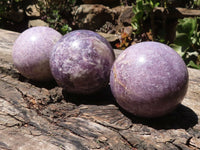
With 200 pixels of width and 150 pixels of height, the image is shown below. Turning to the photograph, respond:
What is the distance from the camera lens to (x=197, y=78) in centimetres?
341

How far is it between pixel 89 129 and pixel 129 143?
0.37m

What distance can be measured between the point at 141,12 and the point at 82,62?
3399mm

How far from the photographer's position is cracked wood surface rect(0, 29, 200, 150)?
2.08m

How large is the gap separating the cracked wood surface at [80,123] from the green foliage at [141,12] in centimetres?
291

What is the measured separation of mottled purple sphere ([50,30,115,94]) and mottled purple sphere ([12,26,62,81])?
0.86ft

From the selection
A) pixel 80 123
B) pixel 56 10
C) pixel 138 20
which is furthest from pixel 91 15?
pixel 80 123

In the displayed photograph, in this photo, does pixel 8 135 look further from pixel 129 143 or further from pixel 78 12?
pixel 78 12

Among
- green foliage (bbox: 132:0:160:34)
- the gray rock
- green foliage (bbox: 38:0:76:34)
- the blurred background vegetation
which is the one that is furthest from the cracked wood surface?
the gray rock

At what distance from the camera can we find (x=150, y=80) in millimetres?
2129

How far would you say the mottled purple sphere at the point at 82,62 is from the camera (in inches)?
97.7

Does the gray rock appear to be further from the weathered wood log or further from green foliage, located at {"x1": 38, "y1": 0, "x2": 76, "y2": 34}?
the weathered wood log

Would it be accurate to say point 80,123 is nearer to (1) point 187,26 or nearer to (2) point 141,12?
(1) point 187,26

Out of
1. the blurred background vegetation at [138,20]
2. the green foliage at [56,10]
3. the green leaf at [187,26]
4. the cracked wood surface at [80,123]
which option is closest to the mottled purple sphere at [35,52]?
the cracked wood surface at [80,123]

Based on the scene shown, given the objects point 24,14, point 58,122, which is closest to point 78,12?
point 24,14
